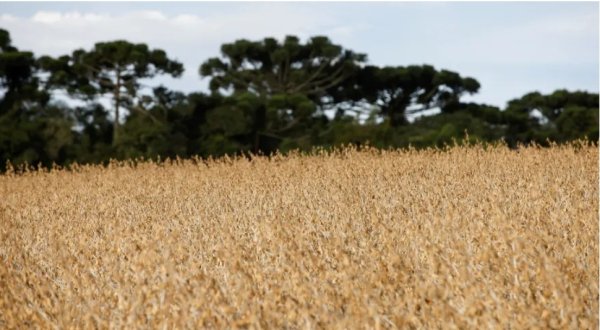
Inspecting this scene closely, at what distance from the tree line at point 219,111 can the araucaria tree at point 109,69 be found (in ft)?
0.10

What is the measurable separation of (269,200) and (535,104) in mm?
26647

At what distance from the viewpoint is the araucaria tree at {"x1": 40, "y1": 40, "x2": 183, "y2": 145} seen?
21844 millimetres

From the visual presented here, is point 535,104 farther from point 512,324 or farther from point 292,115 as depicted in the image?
point 512,324

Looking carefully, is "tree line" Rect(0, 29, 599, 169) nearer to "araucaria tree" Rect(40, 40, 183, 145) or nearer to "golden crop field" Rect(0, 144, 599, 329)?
"araucaria tree" Rect(40, 40, 183, 145)

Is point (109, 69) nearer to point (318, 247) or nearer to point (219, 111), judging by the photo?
point (219, 111)

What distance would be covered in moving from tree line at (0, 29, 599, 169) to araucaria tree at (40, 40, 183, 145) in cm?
3

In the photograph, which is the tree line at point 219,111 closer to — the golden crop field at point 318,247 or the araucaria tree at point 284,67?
the araucaria tree at point 284,67

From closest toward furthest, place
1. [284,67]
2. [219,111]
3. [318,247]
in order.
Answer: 1. [318,247]
2. [219,111]
3. [284,67]

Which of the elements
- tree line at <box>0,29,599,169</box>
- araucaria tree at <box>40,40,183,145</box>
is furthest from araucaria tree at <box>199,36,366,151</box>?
araucaria tree at <box>40,40,183,145</box>

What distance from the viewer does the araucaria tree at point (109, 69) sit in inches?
860

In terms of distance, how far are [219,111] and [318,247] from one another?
55.2 feet

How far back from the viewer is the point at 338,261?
3637 millimetres

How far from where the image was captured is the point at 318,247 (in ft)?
13.0

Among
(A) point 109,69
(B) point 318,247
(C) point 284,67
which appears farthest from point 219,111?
(B) point 318,247
